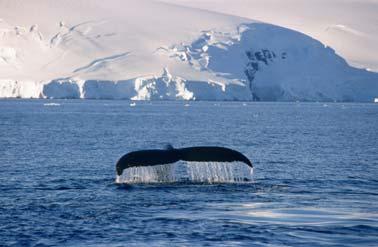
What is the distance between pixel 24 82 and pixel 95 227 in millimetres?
183725

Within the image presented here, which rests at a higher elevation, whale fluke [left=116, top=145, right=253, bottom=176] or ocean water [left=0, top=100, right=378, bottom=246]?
whale fluke [left=116, top=145, right=253, bottom=176]

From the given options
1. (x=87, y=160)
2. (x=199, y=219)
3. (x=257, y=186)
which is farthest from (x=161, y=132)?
(x=199, y=219)

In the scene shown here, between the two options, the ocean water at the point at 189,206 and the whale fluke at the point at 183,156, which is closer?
the ocean water at the point at 189,206

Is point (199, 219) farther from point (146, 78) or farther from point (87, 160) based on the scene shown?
point (146, 78)

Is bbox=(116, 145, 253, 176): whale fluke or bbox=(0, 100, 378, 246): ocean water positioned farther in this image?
bbox=(116, 145, 253, 176): whale fluke

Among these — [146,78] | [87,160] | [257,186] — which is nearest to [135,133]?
[87,160]

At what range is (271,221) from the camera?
19953 millimetres

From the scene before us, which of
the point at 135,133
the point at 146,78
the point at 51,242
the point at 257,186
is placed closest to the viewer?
the point at 51,242

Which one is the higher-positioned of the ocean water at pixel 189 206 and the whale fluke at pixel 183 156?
the whale fluke at pixel 183 156

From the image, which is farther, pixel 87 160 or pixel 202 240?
pixel 87 160

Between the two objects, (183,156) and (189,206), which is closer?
(189,206)

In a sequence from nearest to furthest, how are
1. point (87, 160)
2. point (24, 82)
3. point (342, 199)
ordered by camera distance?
1. point (342, 199)
2. point (87, 160)
3. point (24, 82)

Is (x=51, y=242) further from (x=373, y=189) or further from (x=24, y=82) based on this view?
(x=24, y=82)

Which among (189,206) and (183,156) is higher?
(183,156)
